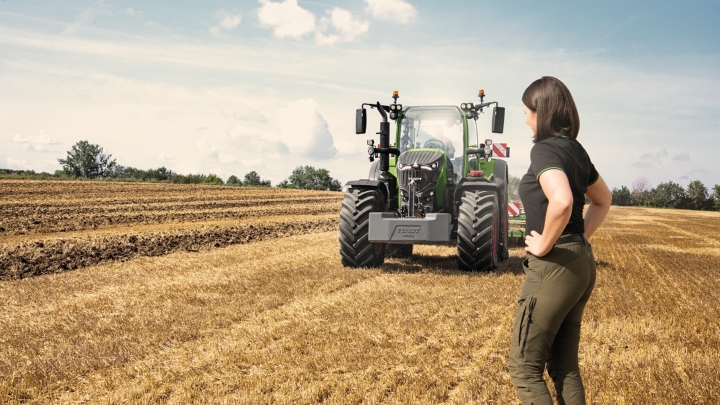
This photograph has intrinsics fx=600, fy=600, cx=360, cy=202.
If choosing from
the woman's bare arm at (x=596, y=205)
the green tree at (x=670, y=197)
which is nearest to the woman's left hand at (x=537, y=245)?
the woman's bare arm at (x=596, y=205)

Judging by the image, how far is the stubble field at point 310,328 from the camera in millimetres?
4238

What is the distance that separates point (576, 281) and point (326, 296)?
4.83m

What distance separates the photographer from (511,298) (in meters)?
7.11

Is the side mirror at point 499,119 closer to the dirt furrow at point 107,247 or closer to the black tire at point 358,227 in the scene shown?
the black tire at point 358,227

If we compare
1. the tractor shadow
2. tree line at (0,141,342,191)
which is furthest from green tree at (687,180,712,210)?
the tractor shadow

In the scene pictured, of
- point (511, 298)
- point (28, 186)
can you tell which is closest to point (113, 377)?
point (511, 298)

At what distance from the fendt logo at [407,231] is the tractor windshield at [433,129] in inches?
81.4

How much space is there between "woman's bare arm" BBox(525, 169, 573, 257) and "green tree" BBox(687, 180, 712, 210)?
203 ft

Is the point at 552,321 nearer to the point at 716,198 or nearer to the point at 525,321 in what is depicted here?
the point at 525,321

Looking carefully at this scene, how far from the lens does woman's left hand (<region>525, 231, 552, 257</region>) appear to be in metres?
2.58

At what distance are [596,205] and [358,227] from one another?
6.14 m

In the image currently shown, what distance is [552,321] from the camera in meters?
2.64

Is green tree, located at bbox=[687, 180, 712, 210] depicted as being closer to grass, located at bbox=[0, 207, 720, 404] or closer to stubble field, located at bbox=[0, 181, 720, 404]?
stubble field, located at bbox=[0, 181, 720, 404]

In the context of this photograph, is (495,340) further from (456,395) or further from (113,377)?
(113,377)
